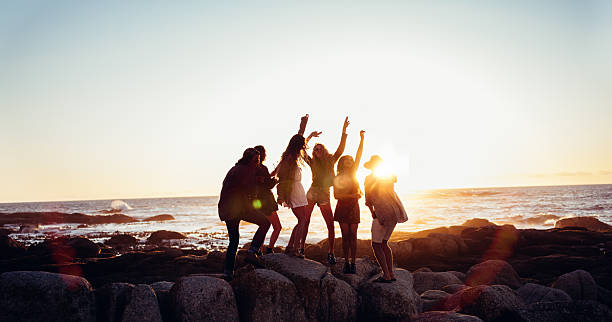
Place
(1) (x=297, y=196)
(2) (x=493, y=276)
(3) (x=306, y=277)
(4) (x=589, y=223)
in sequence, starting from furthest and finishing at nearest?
1. (4) (x=589, y=223)
2. (2) (x=493, y=276)
3. (1) (x=297, y=196)
4. (3) (x=306, y=277)

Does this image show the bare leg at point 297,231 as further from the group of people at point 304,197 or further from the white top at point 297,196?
the white top at point 297,196

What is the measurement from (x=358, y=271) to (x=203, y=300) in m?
3.40

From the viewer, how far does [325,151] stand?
8602mm

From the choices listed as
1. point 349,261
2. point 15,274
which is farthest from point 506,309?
point 15,274

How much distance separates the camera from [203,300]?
6418mm

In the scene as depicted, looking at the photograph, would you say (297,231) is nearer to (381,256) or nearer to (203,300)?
(381,256)

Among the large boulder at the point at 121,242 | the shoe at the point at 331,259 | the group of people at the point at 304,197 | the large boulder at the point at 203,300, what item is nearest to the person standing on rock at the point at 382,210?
the group of people at the point at 304,197

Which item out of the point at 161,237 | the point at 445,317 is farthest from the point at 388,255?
the point at 161,237

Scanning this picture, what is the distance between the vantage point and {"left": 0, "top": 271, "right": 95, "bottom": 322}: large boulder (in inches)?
220

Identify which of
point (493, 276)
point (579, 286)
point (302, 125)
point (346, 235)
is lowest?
point (493, 276)

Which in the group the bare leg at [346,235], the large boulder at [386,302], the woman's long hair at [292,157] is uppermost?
the woman's long hair at [292,157]

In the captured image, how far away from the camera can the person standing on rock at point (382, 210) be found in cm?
792

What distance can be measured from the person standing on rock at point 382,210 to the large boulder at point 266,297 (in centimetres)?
180

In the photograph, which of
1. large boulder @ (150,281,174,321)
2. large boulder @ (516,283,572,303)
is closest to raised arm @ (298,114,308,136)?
large boulder @ (150,281,174,321)
